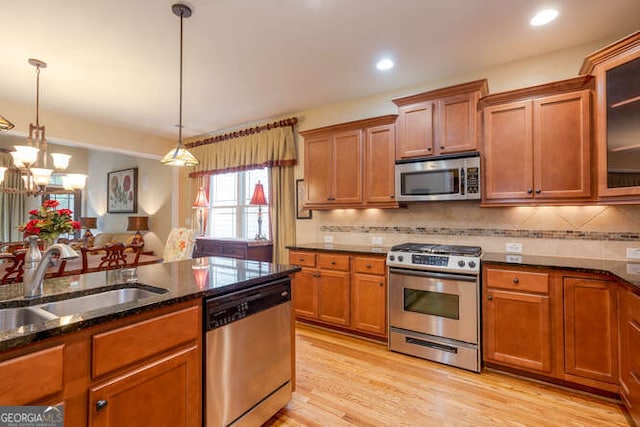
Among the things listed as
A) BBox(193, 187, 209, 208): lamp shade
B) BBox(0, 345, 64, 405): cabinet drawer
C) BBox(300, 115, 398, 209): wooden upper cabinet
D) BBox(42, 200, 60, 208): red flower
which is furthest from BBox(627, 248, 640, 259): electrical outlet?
BBox(193, 187, 209, 208): lamp shade

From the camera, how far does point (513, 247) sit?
2.93m

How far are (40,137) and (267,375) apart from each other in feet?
12.8

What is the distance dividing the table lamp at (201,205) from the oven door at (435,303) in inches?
135

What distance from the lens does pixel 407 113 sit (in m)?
3.17

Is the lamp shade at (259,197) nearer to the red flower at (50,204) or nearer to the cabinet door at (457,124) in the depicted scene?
the cabinet door at (457,124)

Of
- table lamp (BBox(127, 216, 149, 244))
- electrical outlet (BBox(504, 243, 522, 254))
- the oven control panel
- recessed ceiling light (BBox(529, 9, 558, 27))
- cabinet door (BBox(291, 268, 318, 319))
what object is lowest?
cabinet door (BBox(291, 268, 318, 319))

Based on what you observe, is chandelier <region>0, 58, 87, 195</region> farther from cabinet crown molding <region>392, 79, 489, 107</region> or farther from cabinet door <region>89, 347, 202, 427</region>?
cabinet crown molding <region>392, 79, 489, 107</region>

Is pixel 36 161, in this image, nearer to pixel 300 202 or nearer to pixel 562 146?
pixel 300 202

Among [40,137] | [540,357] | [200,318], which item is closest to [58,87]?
[40,137]

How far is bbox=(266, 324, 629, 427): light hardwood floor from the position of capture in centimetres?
199

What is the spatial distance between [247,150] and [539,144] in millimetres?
3663

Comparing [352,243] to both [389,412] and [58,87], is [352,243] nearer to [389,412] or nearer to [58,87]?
[389,412]

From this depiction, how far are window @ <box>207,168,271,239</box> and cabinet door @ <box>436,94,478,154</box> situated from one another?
256 centimetres

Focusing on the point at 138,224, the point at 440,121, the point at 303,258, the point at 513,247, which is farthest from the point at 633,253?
the point at 138,224
